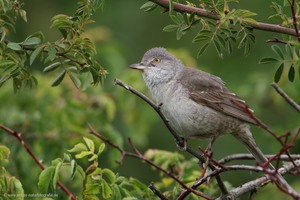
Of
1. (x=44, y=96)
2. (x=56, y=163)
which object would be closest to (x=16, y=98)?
(x=44, y=96)

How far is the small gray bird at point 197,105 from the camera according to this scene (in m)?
5.62

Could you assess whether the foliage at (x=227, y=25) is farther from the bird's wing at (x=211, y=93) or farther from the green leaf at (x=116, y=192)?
the bird's wing at (x=211, y=93)

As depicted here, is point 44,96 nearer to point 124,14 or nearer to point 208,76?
point 208,76

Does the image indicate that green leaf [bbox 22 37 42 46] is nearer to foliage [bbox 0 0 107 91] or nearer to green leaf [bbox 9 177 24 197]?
foliage [bbox 0 0 107 91]

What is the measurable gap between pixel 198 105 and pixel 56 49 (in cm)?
180

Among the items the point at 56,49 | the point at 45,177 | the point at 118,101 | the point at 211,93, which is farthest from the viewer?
the point at 118,101

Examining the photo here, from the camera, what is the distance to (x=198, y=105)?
18.9 feet

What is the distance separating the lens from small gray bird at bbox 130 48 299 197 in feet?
18.5

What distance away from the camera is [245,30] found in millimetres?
4305

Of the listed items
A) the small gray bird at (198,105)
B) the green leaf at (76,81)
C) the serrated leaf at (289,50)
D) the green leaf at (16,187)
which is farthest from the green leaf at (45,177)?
the small gray bird at (198,105)

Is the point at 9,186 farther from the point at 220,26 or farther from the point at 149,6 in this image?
the point at 220,26

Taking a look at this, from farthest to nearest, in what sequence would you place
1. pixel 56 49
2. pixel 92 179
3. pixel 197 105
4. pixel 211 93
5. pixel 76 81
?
1. pixel 211 93
2. pixel 197 105
3. pixel 76 81
4. pixel 56 49
5. pixel 92 179

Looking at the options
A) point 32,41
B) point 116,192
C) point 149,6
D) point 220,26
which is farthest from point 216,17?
point 116,192

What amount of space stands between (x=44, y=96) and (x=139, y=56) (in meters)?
3.81
